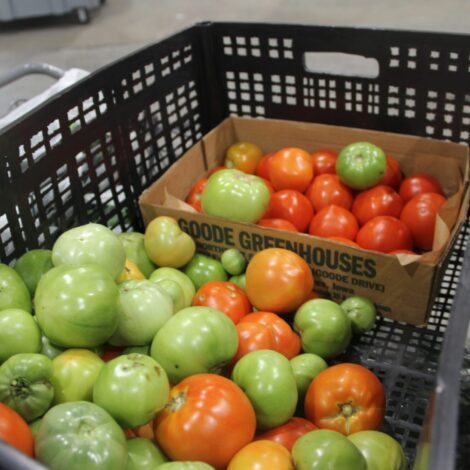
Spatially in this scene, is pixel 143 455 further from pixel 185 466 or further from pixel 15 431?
pixel 15 431

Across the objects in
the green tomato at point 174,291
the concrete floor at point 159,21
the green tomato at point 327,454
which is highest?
the green tomato at point 174,291

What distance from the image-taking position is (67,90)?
1264 millimetres

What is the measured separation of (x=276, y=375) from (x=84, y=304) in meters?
0.32

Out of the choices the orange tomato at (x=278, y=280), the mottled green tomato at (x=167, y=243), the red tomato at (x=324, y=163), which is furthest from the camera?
the red tomato at (x=324, y=163)

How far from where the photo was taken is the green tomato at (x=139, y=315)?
107cm

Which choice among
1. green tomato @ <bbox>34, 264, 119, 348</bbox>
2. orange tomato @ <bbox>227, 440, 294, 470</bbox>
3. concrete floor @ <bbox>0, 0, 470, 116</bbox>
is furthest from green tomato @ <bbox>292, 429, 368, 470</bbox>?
concrete floor @ <bbox>0, 0, 470, 116</bbox>

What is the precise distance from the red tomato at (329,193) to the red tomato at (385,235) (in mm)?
118

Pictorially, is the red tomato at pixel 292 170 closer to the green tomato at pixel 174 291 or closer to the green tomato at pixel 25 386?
the green tomato at pixel 174 291

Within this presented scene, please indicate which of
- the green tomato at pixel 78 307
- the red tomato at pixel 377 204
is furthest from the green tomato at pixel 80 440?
the red tomato at pixel 377 204

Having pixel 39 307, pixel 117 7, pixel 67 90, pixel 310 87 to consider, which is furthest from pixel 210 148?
pixel 117 7

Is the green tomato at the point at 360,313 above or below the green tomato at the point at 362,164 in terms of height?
below

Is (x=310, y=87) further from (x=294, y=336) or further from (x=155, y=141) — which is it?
(x=294, y=336)

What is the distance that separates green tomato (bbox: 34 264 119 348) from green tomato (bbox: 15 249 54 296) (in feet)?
0.45

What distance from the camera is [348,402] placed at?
1.03 metres
